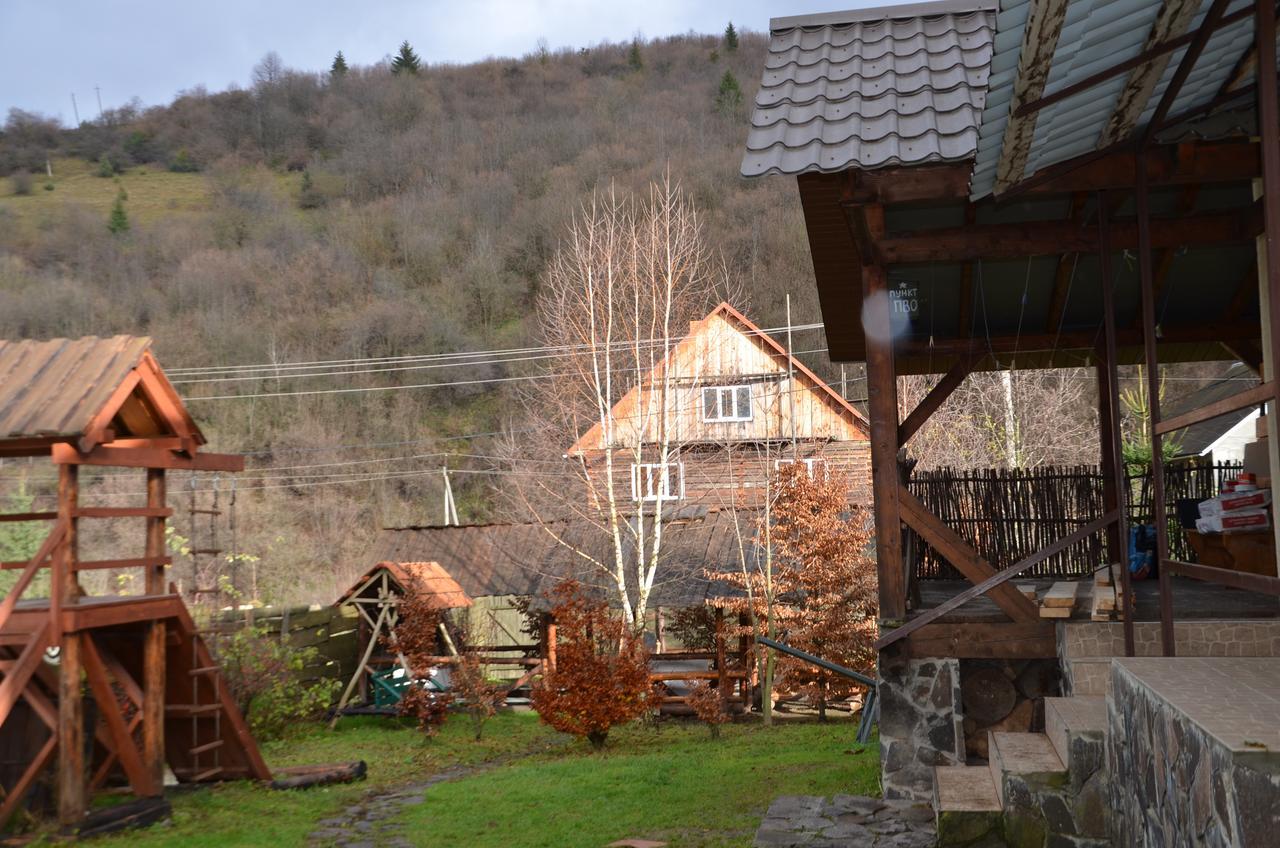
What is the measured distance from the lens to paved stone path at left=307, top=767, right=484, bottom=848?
8953 mm

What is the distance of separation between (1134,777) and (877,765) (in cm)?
567

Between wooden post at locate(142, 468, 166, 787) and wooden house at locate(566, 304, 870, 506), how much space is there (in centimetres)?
860

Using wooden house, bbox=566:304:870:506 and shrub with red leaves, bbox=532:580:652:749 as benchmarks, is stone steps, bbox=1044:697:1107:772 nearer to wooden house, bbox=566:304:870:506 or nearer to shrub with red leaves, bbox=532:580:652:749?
shrub with red leaves, bbox=532:580:652:749

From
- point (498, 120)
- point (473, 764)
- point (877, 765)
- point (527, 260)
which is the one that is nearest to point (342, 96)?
point (498, 120)

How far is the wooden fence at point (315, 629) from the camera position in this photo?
16516mm

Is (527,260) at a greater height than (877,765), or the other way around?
(527,260)

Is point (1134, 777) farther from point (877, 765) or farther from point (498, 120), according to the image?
point (498, 120)

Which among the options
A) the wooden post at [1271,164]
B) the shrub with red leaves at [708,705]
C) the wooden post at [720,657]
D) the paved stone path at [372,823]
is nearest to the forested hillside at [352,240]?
the wooden post at [720,657]

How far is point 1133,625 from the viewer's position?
641cm

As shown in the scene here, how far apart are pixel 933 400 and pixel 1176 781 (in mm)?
6032

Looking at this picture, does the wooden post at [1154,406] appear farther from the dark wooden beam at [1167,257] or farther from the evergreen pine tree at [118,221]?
Answer: the evergreen pine tree at [118,221]

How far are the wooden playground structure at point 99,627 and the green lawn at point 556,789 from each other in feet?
2.08

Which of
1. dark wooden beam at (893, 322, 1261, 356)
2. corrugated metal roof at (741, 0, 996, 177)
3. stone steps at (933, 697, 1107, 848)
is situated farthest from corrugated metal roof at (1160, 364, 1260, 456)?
stone steps at (933, 697, 1107, 848)

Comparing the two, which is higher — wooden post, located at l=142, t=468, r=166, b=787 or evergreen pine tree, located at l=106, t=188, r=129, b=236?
evergreen pine tree, located at l=106, t=188, r=129, b=236
